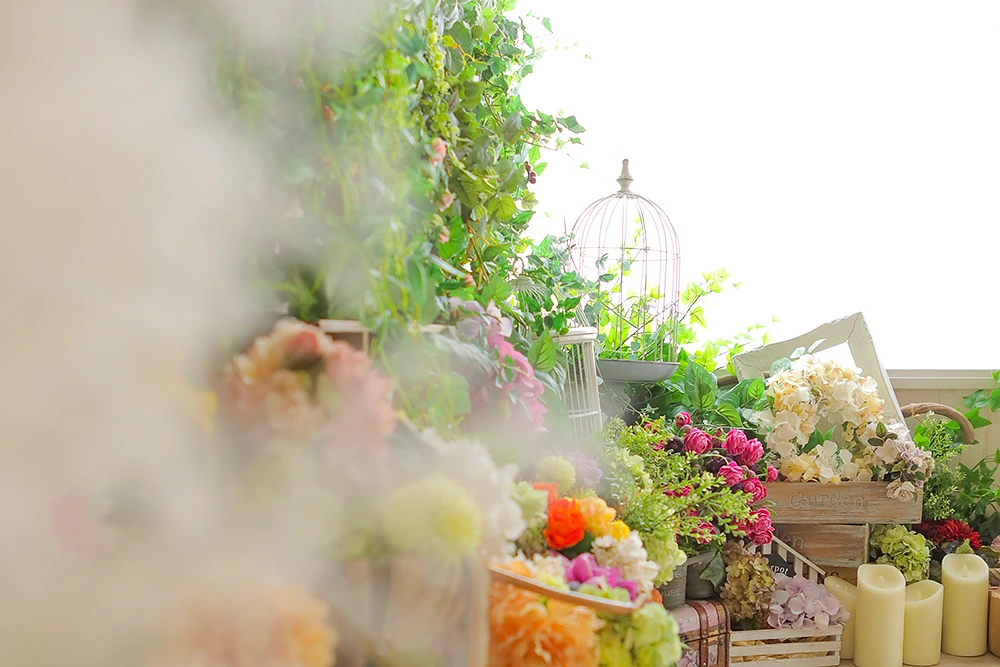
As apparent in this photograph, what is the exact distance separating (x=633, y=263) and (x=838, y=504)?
64 centimetres

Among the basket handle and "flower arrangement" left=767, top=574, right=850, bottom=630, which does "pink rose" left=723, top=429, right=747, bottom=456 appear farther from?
the basket handle

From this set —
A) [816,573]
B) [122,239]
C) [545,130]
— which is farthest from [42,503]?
[816,573]

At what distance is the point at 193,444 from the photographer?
488 millimetres

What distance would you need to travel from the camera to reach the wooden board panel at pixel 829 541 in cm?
159

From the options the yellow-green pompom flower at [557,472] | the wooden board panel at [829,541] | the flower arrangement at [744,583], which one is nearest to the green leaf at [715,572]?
the flower arrangement at [744,583]

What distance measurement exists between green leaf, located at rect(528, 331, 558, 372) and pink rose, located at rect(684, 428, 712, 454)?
1.65ft

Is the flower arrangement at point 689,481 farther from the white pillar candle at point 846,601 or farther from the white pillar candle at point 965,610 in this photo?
the white pillar candle at point 965,610

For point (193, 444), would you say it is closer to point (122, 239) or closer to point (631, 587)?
point (122, 239)

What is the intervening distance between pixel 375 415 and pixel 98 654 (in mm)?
209

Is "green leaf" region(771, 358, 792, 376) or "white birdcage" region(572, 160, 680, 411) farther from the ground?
"white birdcage" region(572, 160, 680, 411)

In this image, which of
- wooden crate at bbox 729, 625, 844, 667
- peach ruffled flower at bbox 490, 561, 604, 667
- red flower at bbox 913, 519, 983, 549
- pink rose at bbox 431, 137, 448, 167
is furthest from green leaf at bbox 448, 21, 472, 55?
red flower at bbox 913, 519, 983, 549

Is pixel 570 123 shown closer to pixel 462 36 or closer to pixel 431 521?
pixel 462 36

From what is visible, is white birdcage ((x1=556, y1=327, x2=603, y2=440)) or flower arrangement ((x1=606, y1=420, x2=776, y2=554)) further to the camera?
white birdcage ((x1=556, y1=327, x2=603, y2=440))

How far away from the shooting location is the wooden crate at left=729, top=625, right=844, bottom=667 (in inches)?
56.1
